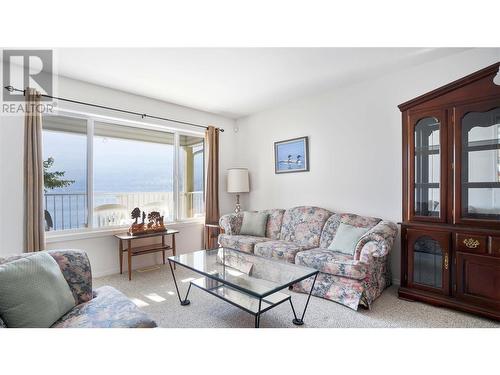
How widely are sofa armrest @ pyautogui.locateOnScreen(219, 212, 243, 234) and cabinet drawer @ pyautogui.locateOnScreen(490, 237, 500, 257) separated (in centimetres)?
279

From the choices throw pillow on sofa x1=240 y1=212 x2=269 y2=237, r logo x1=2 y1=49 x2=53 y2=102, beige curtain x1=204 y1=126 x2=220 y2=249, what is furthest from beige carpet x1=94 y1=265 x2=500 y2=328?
r logo x1=2 y1=49 x2=53 y2=102

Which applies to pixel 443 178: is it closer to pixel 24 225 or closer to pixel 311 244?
→ pixel 311 244

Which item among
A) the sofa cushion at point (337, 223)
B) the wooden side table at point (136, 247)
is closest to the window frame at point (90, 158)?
the wooden side table at point (136, 247)

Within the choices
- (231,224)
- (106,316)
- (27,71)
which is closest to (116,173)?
(27,71)

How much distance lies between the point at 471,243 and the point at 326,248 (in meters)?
1.32

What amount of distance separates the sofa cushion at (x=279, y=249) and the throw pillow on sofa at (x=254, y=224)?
1.52 ft

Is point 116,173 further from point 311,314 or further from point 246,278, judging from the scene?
point 311,314

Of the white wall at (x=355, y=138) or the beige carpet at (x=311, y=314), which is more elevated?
the white wall at (x=355, y=138)

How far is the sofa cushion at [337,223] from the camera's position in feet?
A: 9.32

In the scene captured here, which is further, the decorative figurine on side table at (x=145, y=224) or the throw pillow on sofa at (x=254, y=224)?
the throw pillow on sofa at (x=254, y=224)

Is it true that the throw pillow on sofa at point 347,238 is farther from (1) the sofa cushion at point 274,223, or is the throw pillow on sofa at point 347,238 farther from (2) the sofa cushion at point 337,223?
(1) the sofa cushion at point 274,223

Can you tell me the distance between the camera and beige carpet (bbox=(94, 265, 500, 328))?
199cm
